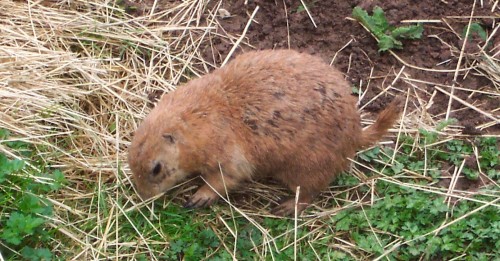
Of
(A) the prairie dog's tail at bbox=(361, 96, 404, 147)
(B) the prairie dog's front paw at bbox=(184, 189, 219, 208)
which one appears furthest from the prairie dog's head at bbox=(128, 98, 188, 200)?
(A) the prairie dog's tail at bbox=(361, 96, 404, 147)

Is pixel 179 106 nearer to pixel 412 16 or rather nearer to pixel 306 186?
pixel 306 186

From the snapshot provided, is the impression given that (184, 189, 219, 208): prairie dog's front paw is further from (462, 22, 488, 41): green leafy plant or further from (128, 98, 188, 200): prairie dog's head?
(462, 22, 488, 41): green leafy plant

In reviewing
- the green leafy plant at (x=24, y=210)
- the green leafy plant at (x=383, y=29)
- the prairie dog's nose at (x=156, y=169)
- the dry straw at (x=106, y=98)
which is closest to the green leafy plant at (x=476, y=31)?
the dry straw at (x=106, y=98)

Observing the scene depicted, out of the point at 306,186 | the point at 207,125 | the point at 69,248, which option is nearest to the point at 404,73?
the point at 306,186

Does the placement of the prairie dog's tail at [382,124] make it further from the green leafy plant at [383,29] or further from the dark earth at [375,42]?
the green leafy plant at [383,29]

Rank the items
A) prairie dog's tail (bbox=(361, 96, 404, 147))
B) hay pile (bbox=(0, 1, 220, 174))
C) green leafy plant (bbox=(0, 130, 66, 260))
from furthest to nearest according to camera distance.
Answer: hay pile (bbox=(0, 1, 220, 174)) → prairie dog's tail (bbox=(361, 96, 404, 147)) → green leafy plant (bbox=(0, 130, 66, 260))
